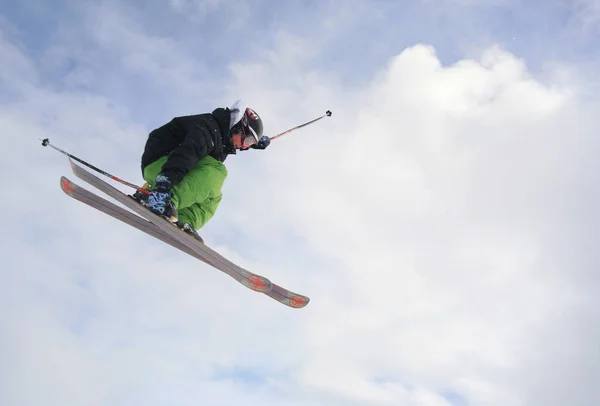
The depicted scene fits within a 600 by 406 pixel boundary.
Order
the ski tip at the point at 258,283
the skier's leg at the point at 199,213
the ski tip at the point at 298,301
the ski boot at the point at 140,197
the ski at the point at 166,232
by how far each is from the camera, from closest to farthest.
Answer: the ski at the point at 166,232 < the ski boot at the point at 140,197 < the ski tip at the point at 258,283 < the skier's leg at the point at 199,213 < the ski tip at the point at 298,301

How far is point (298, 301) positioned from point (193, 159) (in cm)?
358

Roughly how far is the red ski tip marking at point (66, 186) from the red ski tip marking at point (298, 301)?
15.0 feet

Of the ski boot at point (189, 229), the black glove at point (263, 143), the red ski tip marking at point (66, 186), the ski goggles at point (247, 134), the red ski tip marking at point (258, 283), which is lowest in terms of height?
the red ski tip marking at point (258, 283)

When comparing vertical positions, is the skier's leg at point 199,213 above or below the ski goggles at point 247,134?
below

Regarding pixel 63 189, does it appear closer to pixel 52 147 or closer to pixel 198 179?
pixel 52 147

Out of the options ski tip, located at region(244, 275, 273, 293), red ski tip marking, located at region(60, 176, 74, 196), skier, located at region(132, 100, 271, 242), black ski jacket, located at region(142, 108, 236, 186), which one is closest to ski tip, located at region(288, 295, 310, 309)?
ski tip, located at region(244, 275, 273, 293)

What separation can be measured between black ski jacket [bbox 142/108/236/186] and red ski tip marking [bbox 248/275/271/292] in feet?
7.22

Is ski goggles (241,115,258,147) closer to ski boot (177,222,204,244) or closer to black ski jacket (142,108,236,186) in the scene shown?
black ski jacket (142,108,236,186)

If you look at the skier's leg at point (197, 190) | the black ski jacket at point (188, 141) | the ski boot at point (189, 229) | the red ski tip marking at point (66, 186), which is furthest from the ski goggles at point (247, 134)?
the red ski tip marking at point (66, 186)

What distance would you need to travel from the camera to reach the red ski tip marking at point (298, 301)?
9930 mm

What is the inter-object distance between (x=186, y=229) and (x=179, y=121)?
1845 mm

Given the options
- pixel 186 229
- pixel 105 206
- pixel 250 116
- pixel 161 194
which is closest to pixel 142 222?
pixel 105 206

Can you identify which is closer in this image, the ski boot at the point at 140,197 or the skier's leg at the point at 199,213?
the ski boot at the point at 140,197

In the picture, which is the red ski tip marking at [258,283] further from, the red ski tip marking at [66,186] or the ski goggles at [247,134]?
the red ski tip marking at [66,186]
